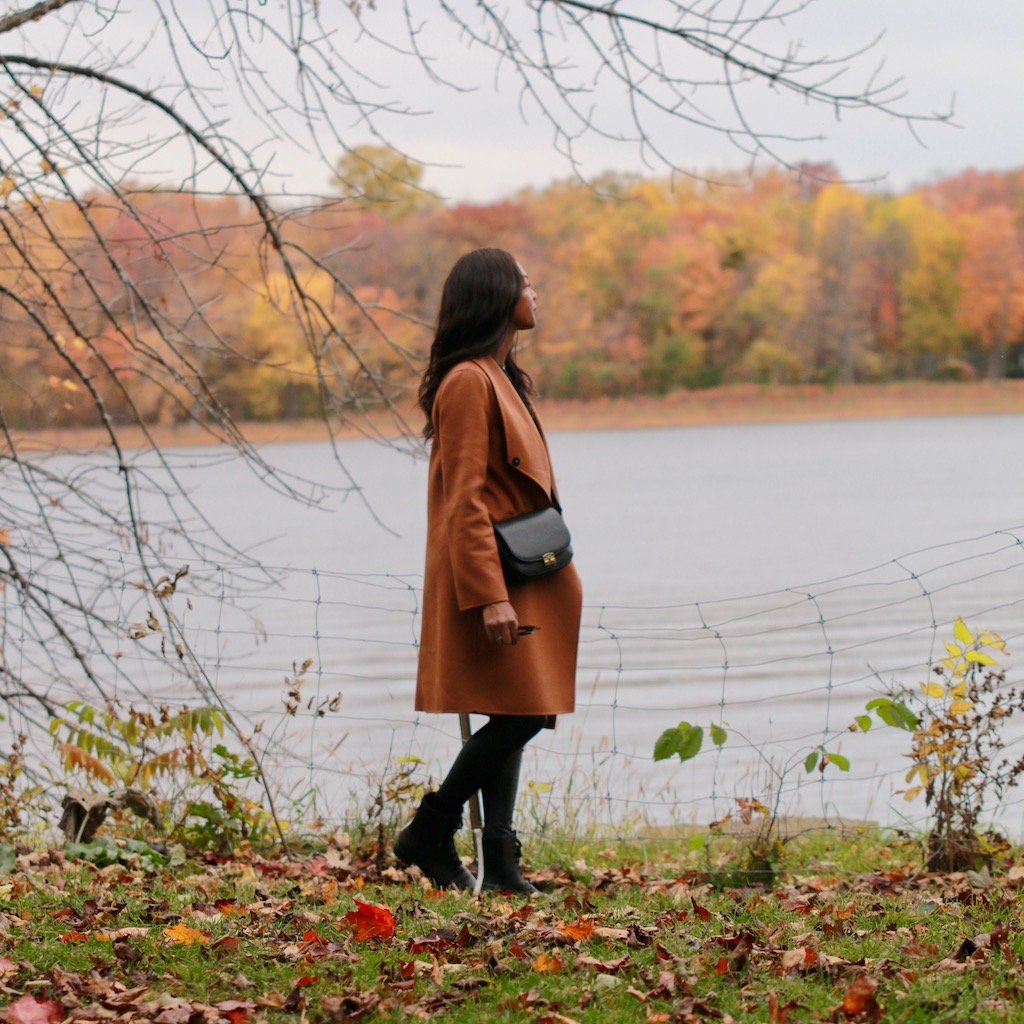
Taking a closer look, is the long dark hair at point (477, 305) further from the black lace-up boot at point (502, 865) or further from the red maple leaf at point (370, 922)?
the red maple leaf at point (370, 922)

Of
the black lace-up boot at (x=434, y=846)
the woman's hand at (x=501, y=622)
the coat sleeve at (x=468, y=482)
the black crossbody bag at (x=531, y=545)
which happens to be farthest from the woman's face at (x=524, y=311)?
the black lace-up boot at (x=434, y=846)

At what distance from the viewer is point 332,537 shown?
29078mm

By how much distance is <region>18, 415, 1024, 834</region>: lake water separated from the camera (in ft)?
22.6

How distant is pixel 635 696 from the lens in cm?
1058

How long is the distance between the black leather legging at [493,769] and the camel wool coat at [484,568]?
0.26 feet

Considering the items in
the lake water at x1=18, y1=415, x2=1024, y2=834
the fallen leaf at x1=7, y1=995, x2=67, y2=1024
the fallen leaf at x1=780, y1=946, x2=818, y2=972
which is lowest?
the lake water at x1=18, y1=415, x2=1024, y2=834

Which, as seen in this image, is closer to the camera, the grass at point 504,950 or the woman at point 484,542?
the grass at point 504,950

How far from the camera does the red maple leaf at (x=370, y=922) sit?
3562mm

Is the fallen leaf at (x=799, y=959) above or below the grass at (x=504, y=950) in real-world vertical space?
above

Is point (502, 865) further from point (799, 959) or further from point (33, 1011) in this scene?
point (33, 1011)

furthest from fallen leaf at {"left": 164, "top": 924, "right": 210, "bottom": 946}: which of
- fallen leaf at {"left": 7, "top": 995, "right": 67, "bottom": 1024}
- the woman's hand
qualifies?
the woman's hand

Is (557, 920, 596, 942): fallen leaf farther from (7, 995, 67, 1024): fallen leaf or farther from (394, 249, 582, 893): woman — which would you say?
(7, 995, 67, 1024): fallen leaf

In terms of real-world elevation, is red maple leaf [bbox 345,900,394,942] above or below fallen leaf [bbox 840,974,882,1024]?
below

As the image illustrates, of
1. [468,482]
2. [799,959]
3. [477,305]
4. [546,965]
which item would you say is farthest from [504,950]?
[477,305]
